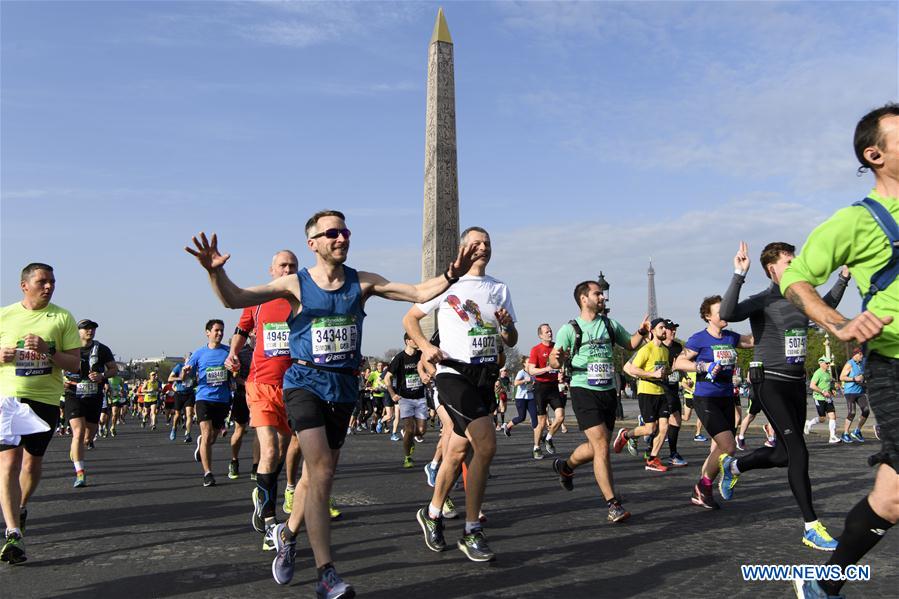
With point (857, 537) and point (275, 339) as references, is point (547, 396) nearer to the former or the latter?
point (275, 339)

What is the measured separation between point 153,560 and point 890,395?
14.9 ft

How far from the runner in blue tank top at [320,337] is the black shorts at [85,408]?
22.8 feet

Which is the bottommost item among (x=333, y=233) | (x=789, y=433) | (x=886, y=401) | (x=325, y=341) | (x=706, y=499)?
(x=706, y=499)

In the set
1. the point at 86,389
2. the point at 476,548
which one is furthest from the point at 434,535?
the point at 86,389

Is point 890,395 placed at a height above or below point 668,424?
above

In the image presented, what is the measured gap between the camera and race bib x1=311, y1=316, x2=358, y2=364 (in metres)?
4.46

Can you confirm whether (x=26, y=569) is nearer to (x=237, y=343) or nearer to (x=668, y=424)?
(x=237, y=343)

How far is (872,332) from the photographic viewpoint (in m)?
2.94

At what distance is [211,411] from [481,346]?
567 centimetres

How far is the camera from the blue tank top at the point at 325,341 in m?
4.45

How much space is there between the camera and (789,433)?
223 inches

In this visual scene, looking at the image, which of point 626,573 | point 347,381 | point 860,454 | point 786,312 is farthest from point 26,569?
point 860,454

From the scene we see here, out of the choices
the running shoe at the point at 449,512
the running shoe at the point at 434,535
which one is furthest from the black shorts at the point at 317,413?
the running shoe at the point at 449,512

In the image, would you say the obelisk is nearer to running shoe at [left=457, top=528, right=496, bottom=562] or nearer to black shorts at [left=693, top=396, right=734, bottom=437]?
black shorts at [left=693, top=396, right=734, bottom=437]
